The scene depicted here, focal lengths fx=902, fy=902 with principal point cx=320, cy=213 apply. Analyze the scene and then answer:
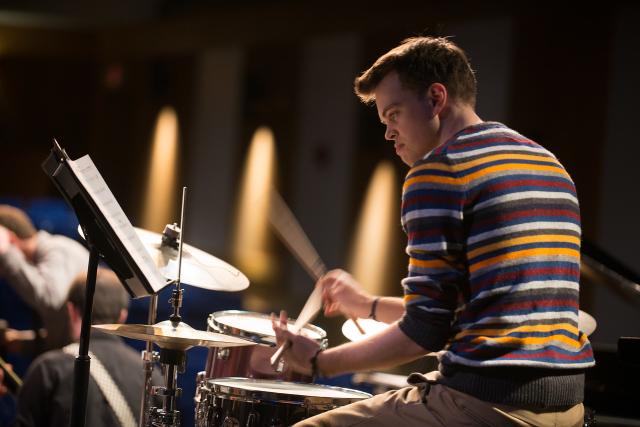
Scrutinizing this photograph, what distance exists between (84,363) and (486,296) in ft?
4.01

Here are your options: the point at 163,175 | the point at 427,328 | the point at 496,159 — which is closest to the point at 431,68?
Answer: the point at 496,159

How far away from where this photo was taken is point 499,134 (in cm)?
186

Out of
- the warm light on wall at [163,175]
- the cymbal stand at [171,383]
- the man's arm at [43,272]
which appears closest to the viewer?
the cymbal stand at [171,383]

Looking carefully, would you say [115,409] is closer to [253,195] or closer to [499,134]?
[499,134]

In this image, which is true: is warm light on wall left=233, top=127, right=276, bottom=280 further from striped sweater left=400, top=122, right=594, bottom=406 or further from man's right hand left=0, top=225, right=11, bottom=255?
striped sweater left=400, top=122, right=594, bottom=406

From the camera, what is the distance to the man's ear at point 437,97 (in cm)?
195

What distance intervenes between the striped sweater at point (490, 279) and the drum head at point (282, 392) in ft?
2.34

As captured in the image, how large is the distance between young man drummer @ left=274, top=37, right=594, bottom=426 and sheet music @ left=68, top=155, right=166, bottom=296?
54 cm

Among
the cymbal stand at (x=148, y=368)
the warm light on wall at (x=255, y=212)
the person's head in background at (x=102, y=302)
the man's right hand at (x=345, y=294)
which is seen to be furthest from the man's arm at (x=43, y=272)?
the warm light on wall at (x=255, y=212)

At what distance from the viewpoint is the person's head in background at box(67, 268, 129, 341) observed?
3.64 m

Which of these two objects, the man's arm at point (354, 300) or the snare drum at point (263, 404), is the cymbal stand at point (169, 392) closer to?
the snare drum at point (263, 404)

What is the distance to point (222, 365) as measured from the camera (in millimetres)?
2895

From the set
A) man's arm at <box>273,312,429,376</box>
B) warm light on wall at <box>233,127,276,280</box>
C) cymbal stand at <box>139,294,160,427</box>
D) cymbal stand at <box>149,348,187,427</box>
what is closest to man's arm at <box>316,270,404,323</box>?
man's arm at <box>273,312,429,376</box>

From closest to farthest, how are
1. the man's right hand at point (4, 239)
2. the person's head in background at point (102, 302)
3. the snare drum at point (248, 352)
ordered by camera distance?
the snare drum at point (248, 352) < the person's head in background at point (102, 302) < the man's right hand at point (4, 239)
